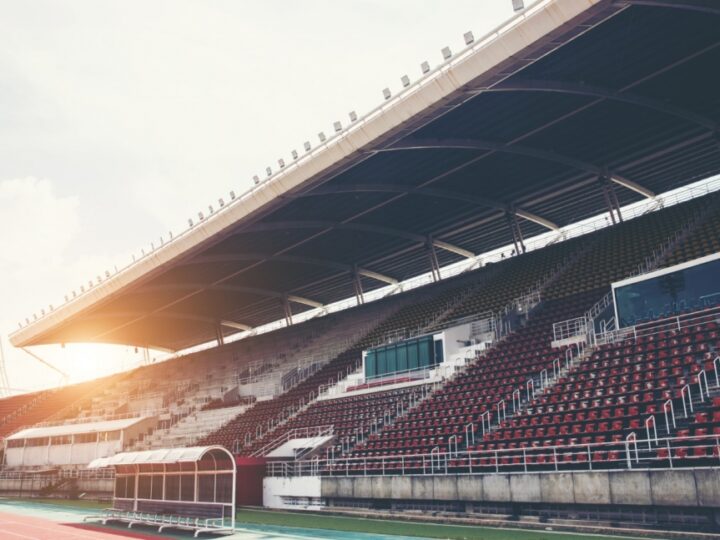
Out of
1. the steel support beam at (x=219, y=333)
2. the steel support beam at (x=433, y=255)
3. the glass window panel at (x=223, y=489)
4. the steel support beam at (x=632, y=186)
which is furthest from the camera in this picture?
the steel support beam at (x=219, y=333)

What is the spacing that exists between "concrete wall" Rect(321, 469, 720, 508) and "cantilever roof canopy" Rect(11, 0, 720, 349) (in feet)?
41.1

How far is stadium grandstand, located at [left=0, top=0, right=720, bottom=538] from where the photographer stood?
18.9 m

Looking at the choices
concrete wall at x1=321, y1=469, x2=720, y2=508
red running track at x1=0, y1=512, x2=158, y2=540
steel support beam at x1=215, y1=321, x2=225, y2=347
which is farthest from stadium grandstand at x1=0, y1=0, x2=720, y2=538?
steel support beam at x1=215, y1=321, x2=225, y2=347

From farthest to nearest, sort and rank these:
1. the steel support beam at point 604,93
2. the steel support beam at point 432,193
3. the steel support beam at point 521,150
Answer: the steel support beam at point 432,193
the steel support beam at point 521,150
the steel support beam at point 604,93

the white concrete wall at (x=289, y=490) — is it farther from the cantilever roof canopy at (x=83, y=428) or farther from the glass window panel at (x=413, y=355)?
the cantilever roof canopy at (x=83, y=428)

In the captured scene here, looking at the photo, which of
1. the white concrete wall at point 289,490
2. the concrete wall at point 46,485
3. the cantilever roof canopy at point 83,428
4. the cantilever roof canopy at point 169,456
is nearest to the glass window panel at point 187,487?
the cantilever roof canopy at point 169,456

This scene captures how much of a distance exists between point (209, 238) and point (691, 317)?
2231cm

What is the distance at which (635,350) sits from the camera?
22.0m

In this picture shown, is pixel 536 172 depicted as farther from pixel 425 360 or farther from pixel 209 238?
pixel 209 238

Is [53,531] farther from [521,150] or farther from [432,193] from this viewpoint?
[521,150]

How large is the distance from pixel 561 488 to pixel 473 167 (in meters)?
19.3

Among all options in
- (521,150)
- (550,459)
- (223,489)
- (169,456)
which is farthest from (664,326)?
(169,456)

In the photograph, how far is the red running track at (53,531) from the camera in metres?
19.3

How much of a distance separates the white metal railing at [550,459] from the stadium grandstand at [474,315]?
0.10 m
